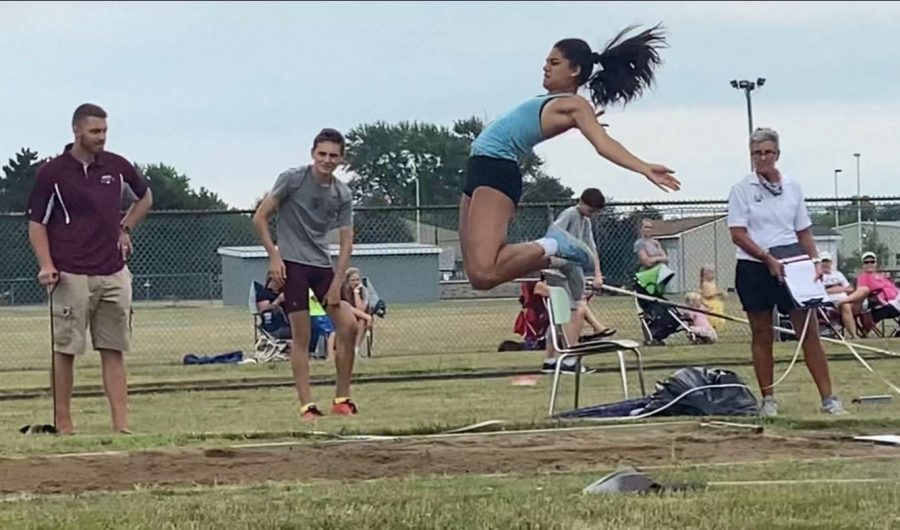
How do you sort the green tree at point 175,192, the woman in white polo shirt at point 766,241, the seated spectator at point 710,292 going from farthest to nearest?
the green tree at point 175,192 < the seated spectator at point 710,292 < the woman in white polo shirt at point 766,241

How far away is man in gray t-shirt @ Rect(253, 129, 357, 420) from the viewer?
9602 mm

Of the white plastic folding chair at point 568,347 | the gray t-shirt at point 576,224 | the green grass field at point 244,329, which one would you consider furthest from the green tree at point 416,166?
the white plastic folding chair at point 568,347

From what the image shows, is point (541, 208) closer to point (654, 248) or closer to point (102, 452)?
point (654, 248)

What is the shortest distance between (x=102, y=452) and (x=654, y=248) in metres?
11.1

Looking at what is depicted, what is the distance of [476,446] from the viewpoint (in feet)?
23.3

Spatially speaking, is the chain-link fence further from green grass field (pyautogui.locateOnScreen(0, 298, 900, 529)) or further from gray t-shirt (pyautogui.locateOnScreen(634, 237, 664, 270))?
green grass field (pyautogui.locateOnScreen(0, 298, 900, 529))

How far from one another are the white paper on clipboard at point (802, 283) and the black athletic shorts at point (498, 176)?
2.30m

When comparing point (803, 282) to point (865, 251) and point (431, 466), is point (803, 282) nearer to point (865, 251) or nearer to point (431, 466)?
point (431, 466)

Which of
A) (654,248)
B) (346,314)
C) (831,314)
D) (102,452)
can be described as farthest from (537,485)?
(831,314)

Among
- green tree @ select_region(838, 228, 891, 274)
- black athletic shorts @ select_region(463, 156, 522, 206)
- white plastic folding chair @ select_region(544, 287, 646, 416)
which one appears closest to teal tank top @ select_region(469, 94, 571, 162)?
black athletic shorts @ select_region(463, 156, 522, 206)

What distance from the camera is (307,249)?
9.68 m

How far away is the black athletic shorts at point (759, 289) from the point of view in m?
9.24

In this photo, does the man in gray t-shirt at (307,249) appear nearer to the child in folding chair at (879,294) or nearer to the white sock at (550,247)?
the white sock at (550,247)

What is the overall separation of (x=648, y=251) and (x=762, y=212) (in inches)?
304
